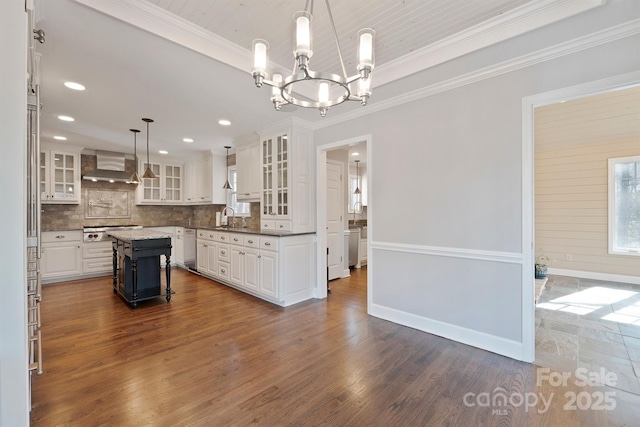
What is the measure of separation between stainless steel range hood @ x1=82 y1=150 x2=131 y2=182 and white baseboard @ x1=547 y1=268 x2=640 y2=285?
9.02 meters

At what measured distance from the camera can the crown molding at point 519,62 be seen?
189 centimetres

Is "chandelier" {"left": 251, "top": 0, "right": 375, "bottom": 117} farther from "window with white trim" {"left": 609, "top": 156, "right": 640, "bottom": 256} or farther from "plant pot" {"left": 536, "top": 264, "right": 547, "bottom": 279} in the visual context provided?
"window with white trim" {"left": 609, "top": 156, "right": 640, "bottom": 256}

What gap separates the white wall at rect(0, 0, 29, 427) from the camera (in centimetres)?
89

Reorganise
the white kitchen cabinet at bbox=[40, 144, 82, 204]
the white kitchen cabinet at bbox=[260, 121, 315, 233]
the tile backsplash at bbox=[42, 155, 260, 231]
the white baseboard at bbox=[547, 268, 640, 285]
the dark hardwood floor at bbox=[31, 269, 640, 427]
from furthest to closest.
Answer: the tile backsplash at bbox=[42, 155, 260, 231], the white kitchen cabinet at bbox=[40, 144, 82, 204], the white baseboard at bbox=[547, 268, 640, 285], the white kitchen cabinet at bbox=[260, 121, 315, 233], the dark hardwood floor at bbox=[31, 269, 640, 427]

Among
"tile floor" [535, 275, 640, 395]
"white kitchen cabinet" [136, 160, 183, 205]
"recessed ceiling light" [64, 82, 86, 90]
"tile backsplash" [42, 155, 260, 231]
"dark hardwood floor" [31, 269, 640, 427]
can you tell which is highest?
"recessed ceiling light" [64, 82, 86, 90]

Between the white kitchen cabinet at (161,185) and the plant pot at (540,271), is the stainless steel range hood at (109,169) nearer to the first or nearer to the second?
the white kitchen cabinet at (161,185)

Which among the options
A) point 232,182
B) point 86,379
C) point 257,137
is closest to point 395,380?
point 86,379

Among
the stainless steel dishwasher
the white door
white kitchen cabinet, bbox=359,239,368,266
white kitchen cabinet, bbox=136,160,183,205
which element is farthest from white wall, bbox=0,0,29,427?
white kitchen cabinet, bbox=136,160,183,205

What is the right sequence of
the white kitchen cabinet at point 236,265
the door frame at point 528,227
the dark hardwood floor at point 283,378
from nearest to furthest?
the dark hardwood floor at point 283,378, the door frame at point 528,227, the white kitchen cabinet at point 236,265

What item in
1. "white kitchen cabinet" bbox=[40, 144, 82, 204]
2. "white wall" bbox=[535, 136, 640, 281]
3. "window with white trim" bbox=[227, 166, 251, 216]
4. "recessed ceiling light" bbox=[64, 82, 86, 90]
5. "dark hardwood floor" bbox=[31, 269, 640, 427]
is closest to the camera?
"dark hardwood floor" bbox=[31, 269, 640, 427]

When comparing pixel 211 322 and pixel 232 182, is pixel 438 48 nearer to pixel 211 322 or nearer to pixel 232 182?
pixel 211 322

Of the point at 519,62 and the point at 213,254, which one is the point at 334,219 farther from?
the point at 519,62

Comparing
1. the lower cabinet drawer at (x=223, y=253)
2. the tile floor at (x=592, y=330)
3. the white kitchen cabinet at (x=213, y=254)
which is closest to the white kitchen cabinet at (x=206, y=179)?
the white kitchen cabinet at (x=213, y=254)

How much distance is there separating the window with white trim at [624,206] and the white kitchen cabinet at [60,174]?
9.98 meters
